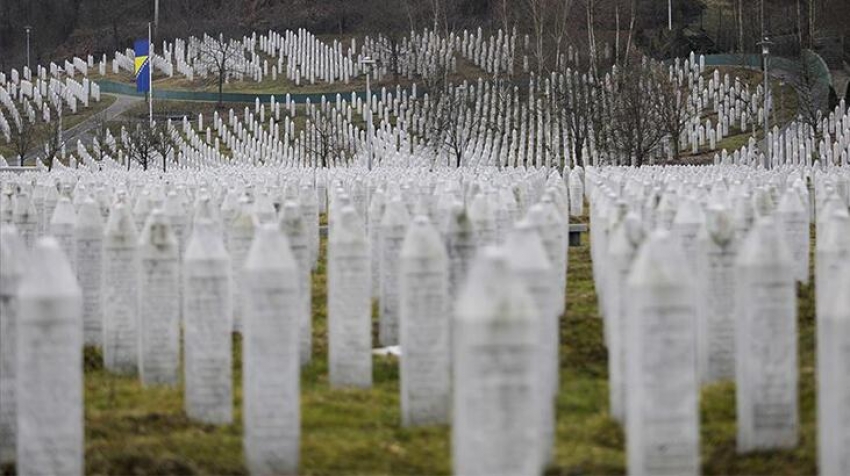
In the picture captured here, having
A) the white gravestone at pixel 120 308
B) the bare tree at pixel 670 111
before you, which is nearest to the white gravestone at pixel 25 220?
the white gravestone at pixel 120 308

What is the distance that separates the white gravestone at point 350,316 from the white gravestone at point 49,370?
3.44 metres

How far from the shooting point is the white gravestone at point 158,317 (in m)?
11.9

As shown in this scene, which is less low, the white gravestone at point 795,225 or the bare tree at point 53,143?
the bare tree at point 53,143

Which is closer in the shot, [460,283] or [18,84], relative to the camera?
[460,283]

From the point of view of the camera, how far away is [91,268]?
1391 centimetres

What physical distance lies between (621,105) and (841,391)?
Answer: 130 feet

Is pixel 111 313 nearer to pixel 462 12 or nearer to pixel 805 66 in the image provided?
pixel 805 66

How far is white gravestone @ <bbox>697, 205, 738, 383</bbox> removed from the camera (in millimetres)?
11570

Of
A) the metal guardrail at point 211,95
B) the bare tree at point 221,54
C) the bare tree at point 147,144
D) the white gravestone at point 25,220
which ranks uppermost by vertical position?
the bare tree at point 221,54

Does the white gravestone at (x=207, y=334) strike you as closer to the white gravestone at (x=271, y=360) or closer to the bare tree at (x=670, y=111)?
the white gravestone at (x=271, y=360)

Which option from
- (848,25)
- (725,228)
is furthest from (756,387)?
(848,25)

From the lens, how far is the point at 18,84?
7700 cm

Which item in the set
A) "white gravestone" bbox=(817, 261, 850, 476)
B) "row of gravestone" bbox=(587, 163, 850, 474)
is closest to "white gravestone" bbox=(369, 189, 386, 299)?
"row of gravestone" bbox=(587, 163, 850, 474)

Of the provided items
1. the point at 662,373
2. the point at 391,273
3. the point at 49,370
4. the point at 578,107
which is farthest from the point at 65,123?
the point at 662,373
